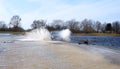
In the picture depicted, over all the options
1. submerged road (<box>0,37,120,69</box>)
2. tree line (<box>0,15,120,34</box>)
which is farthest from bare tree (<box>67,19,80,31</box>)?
submerged road (<box>0,37,120,69</box>)

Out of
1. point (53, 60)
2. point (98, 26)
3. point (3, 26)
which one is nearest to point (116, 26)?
point (98, 26)

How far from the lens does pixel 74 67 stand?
1357cm

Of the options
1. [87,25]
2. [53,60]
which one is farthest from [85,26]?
[53,60]

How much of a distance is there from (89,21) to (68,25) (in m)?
16.4

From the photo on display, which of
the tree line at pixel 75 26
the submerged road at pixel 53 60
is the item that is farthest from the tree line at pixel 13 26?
the submerged road at pixel 53 60

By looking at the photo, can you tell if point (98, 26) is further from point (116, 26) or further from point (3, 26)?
point (3, 26)

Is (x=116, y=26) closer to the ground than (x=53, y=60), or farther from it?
farther from it

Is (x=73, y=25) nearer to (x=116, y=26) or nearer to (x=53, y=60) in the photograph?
(x=116, y=26)

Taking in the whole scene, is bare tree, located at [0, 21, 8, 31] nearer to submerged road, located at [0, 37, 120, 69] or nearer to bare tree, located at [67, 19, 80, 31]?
bare tree, located at [67, 19, 80, 31]

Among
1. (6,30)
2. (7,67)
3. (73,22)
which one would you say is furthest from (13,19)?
(7,67)

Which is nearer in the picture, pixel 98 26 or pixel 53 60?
pixel 53 60

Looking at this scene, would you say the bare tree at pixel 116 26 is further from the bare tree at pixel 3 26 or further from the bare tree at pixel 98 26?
the bare tree at pixel 3 26

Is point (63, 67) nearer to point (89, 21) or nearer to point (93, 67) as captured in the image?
point (93, 67)

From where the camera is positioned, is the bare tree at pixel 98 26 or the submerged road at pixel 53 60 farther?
the bare tree at pixel 98 26
